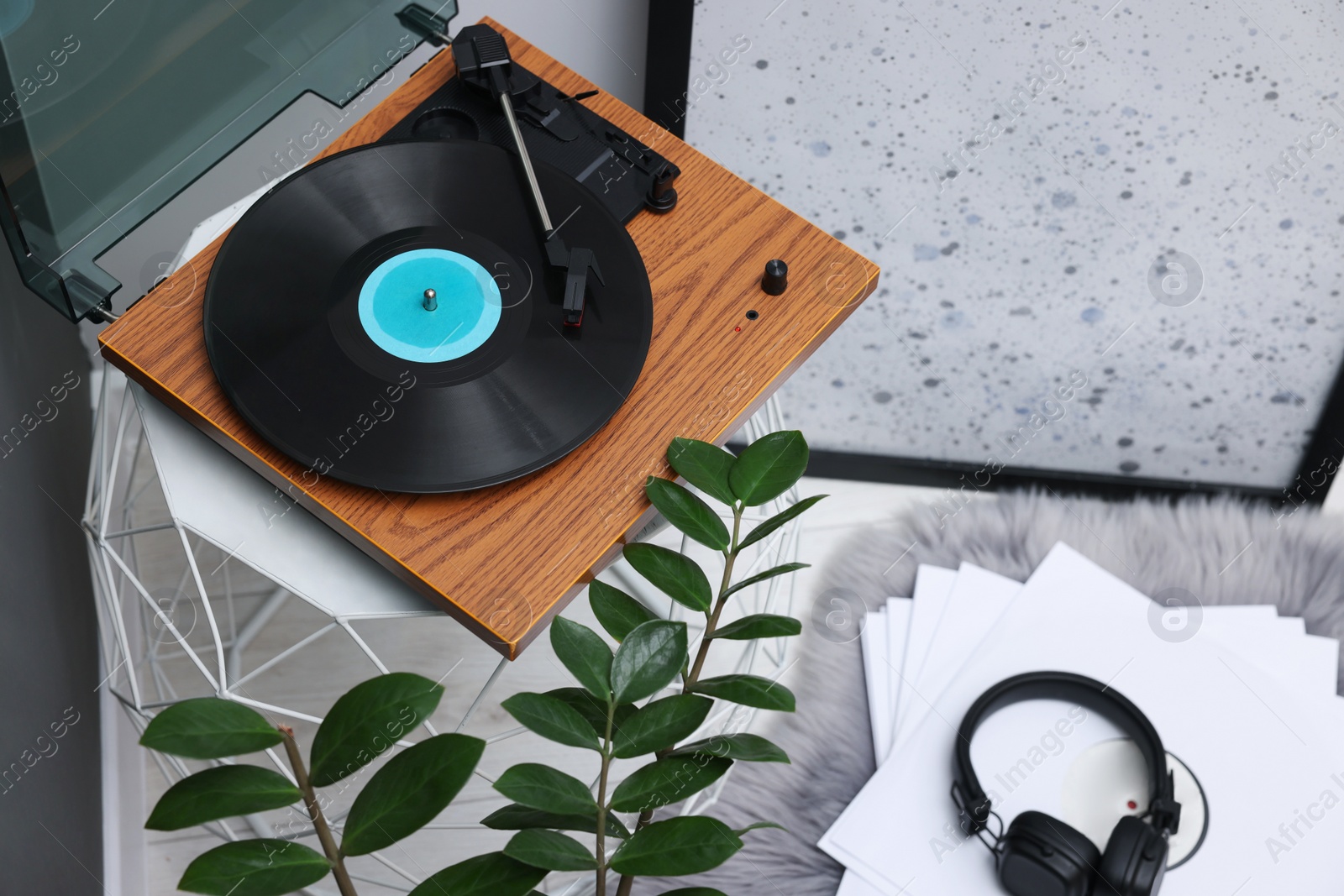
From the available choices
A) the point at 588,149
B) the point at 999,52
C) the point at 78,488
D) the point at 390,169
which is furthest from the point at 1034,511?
the point at 78,488

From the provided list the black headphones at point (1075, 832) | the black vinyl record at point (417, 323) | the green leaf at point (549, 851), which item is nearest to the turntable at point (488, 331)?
the black vinyl record at point (417, 323)

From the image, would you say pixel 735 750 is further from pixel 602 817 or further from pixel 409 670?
pixel 409 670

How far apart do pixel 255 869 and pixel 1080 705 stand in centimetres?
97

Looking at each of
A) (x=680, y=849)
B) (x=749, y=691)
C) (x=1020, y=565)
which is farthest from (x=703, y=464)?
(x=1020, y=565)

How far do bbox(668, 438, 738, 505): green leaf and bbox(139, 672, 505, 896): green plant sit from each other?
274 millimetres

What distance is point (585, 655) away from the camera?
1.84 ft

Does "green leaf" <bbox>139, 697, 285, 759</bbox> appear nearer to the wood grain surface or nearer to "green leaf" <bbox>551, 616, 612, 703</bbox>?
"green leaf" <bbox>551, 616, 612, 703</bbox>

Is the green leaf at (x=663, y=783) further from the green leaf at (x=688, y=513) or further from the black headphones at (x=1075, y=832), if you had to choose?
the black headphones at (x=1075, y=832)

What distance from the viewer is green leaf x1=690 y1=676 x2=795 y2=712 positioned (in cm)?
58

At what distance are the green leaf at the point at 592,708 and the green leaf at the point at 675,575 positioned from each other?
0.26 ft

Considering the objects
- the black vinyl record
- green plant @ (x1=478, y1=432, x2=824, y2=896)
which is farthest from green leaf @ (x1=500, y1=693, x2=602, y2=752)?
the black vinyl record

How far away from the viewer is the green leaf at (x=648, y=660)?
1.79ft

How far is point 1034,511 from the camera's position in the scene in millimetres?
1437

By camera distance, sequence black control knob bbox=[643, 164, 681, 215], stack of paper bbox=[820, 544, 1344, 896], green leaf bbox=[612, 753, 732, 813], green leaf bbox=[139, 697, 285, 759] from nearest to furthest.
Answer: green leaf bbox=[139, 697, 285, 759]
green leaf bbox=[612, 753, 732, 813]
black control knob bbox=[643, 164, 681, 215]
stack of paper bbox=[820, 544, 1344, 896]
